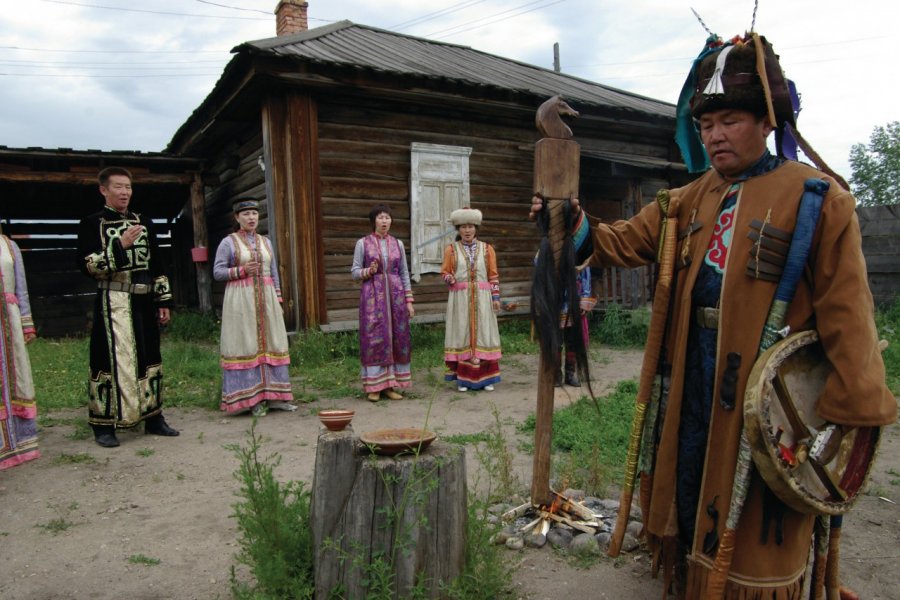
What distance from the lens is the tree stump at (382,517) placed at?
2.29 meters

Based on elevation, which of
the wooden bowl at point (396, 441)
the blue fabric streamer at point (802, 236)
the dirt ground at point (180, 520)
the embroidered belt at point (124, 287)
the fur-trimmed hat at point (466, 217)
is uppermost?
the fur-trimmed hat at point (466, 217)

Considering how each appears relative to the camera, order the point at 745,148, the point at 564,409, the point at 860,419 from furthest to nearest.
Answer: the point at 564,409 < the point at 745,148 < the point at 860,419

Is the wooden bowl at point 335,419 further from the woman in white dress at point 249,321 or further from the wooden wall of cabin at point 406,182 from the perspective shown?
the wooden wall of cabin at point 406,182

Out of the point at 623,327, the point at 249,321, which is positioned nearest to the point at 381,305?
the point at 249,321

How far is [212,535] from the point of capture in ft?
10.9

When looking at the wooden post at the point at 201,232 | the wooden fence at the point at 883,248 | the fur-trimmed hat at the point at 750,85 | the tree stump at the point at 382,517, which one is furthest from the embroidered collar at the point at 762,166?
the wooden post at the point at 201,232

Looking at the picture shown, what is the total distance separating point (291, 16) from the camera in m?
12.9

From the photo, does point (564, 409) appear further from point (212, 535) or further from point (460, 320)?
point (212, 535)

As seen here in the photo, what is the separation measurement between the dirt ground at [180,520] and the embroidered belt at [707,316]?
125 centimetres

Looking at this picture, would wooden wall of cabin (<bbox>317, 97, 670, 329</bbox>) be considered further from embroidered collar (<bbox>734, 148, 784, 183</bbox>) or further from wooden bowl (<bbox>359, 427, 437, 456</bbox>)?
embroidered collar (<bbox>734, 148, 784, 183</bbox>)

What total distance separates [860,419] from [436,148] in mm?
8350

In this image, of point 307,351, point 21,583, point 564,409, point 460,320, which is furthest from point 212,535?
point 307,351

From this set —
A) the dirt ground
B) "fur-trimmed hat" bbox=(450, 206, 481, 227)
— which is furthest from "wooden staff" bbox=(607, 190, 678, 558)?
"fur-trimmed hat" bbox=(450, 206, 481, 227)

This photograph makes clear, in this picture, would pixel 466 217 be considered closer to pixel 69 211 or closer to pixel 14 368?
pixel 14 368
